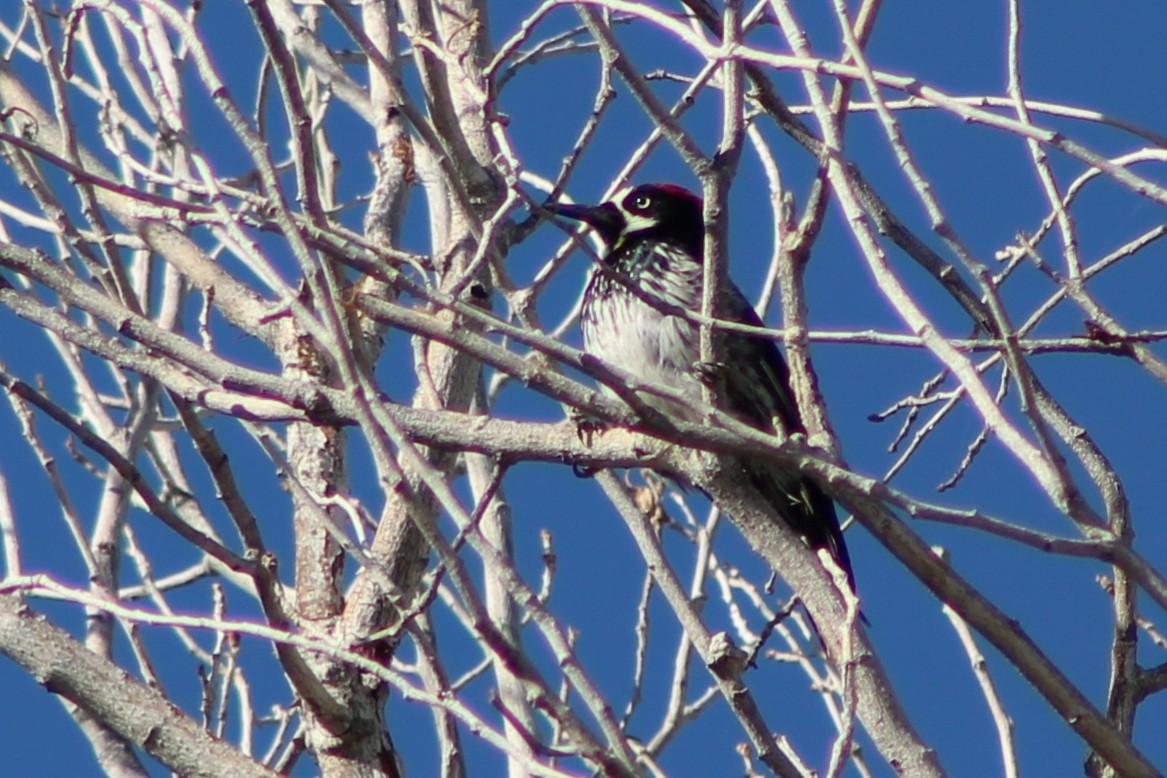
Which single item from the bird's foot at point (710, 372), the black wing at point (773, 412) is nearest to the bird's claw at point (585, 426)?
the bird's foot at point (710, 372)

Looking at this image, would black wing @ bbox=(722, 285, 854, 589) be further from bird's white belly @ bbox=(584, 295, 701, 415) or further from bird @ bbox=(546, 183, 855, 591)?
bird's white belly @ bbox=(584, 295, 701, 415)

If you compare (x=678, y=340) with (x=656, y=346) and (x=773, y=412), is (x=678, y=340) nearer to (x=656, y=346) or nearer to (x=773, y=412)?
(x=656, y=346)

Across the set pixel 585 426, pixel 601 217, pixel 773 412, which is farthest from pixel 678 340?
pixel 585 426

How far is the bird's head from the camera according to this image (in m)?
4.72

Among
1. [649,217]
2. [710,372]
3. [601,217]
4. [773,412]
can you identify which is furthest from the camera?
[649,217]

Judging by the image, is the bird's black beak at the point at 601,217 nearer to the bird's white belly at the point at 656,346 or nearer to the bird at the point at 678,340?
the bird at the point at 678,340

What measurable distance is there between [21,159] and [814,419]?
1.45m

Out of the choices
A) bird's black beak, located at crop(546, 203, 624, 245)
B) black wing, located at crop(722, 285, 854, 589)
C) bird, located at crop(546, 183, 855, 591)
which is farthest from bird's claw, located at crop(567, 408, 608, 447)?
bird's black beak, located at crop(546, 203, 624, 245)

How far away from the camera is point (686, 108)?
121 inches

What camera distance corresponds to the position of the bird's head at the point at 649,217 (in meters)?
4.72

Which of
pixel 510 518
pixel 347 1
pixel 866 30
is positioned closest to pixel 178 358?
pixel 866 30

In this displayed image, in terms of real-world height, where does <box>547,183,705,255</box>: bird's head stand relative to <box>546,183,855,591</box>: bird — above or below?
above

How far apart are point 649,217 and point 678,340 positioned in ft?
2.45

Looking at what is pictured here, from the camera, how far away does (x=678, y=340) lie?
13.6 feet
